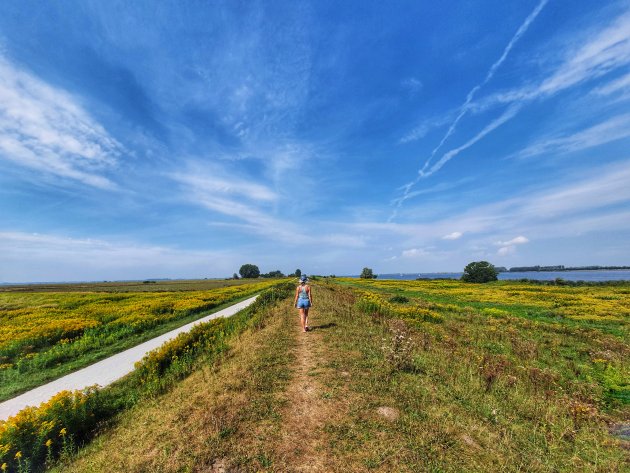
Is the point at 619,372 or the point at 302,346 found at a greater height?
the point at 302,346

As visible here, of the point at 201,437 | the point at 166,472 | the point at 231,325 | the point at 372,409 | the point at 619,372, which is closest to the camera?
the point at 166,472

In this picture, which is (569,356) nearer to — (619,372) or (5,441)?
(619,372)

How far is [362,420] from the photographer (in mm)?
4828

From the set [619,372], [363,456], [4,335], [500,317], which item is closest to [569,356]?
[619,372]

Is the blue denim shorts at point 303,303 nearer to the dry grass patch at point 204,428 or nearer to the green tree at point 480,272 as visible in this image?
the dry grass patch at point 204,428

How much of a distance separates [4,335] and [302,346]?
1669cm

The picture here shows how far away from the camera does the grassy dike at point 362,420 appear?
13.1ft

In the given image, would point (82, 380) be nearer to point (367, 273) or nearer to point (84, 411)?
point (84, 411)

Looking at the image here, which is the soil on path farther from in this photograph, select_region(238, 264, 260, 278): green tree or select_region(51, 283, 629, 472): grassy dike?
select_region(238, 264, 260, 278): green tree

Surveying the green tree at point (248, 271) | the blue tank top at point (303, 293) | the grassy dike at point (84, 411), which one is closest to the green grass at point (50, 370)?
the grassy dike at point (84, 411)

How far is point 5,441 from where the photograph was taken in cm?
471

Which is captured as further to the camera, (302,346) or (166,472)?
(302,346)

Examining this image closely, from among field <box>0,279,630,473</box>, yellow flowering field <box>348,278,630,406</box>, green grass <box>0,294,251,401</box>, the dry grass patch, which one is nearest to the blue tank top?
field <box>0,279,630,473</box>

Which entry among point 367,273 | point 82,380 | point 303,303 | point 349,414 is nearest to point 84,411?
point 82,380
